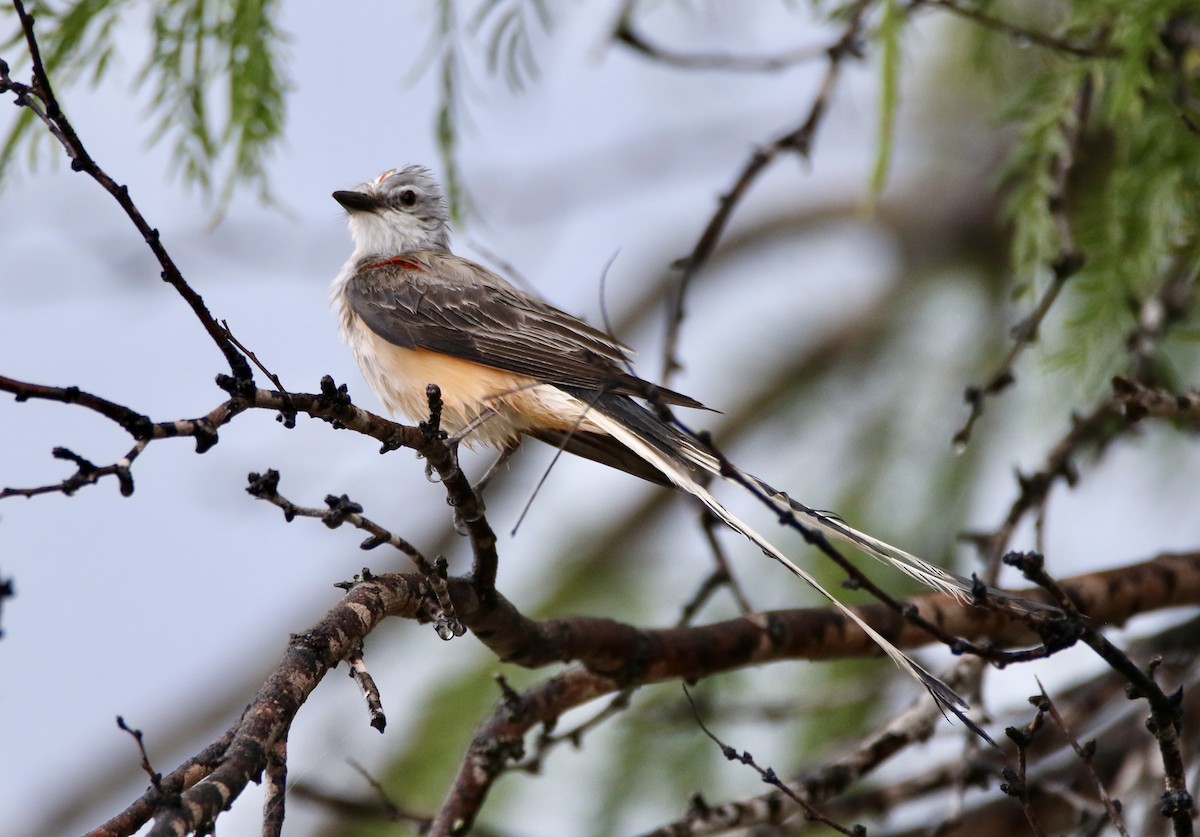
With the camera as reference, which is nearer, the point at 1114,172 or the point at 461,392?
the point at 1114,172

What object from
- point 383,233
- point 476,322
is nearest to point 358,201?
point 383,233

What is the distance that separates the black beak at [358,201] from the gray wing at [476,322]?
470 mm

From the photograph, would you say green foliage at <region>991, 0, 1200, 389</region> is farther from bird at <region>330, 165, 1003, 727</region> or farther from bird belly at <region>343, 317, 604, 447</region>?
bird belly at <region>343, 317, 604, 447</region>

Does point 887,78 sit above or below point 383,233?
below

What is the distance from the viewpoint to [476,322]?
512 centimetres

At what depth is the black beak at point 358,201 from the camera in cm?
597

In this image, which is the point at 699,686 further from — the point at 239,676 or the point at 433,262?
the point at 239,676

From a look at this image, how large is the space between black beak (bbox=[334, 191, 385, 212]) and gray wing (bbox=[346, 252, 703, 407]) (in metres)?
0.47

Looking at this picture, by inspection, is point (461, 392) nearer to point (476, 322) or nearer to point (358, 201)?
point (476, 322)

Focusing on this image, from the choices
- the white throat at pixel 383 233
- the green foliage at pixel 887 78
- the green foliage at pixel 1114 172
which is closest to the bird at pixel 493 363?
the white throat at pixel 383 233

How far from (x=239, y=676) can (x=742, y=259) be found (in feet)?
13.8

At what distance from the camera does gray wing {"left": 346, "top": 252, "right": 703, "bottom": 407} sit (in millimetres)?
4723

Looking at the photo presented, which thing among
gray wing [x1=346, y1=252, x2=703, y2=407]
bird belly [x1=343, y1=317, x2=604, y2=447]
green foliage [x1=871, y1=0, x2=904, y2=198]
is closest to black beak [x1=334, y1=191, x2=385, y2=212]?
gray wing [x1=346, y1=252, x2=703, y2=407]

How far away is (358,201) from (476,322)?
1.30 m
